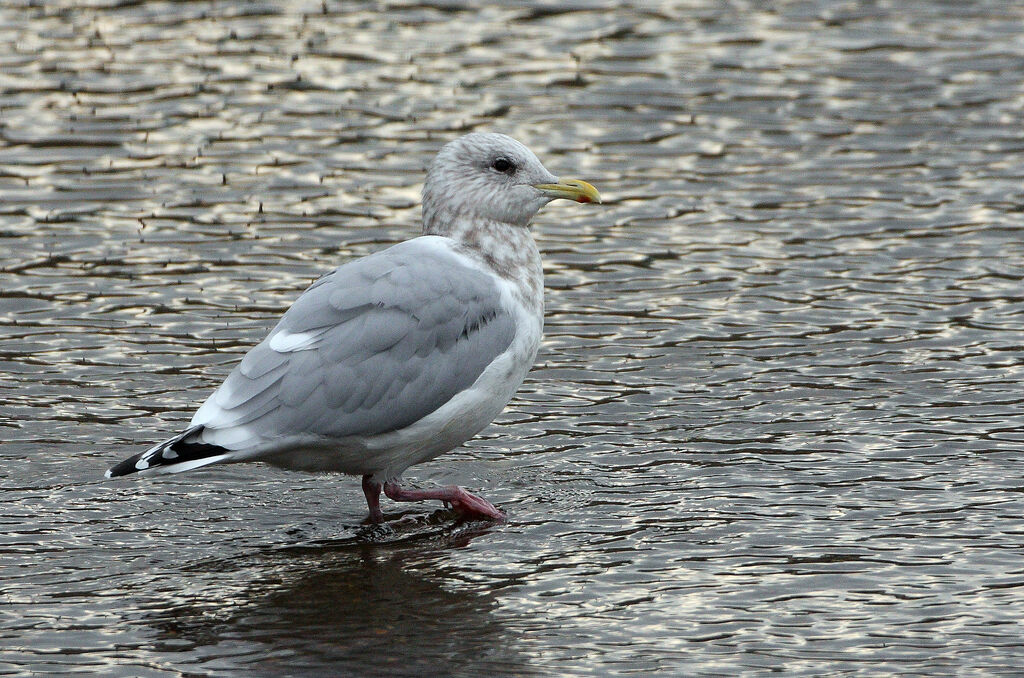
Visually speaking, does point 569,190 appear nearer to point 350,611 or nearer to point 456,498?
point 456,498

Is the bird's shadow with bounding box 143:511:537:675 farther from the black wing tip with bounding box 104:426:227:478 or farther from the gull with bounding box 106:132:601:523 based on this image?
the black wing tip with bounding box 104:426:227:478

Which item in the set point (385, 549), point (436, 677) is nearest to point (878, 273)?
point (385, 549)

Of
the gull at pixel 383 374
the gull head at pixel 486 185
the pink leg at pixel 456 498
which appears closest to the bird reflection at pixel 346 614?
the pink leg at pixel 456 498

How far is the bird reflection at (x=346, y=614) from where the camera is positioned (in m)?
5.98

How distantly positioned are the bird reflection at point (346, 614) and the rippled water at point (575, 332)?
0.02 m

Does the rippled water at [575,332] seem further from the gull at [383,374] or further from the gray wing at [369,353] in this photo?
the gray wing at [369,353]

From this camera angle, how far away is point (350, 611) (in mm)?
6441

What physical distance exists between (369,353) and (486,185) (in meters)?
1.10

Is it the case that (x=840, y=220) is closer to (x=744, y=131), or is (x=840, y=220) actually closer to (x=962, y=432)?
(x=744, y=131)

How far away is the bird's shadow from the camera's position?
236 inches

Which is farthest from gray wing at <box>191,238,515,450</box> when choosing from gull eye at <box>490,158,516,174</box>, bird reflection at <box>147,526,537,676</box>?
gull eye at <box>490,158,516,174</box>

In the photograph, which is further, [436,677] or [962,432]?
[962,432]

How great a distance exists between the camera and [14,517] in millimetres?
7219

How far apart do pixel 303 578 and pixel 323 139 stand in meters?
6.66
